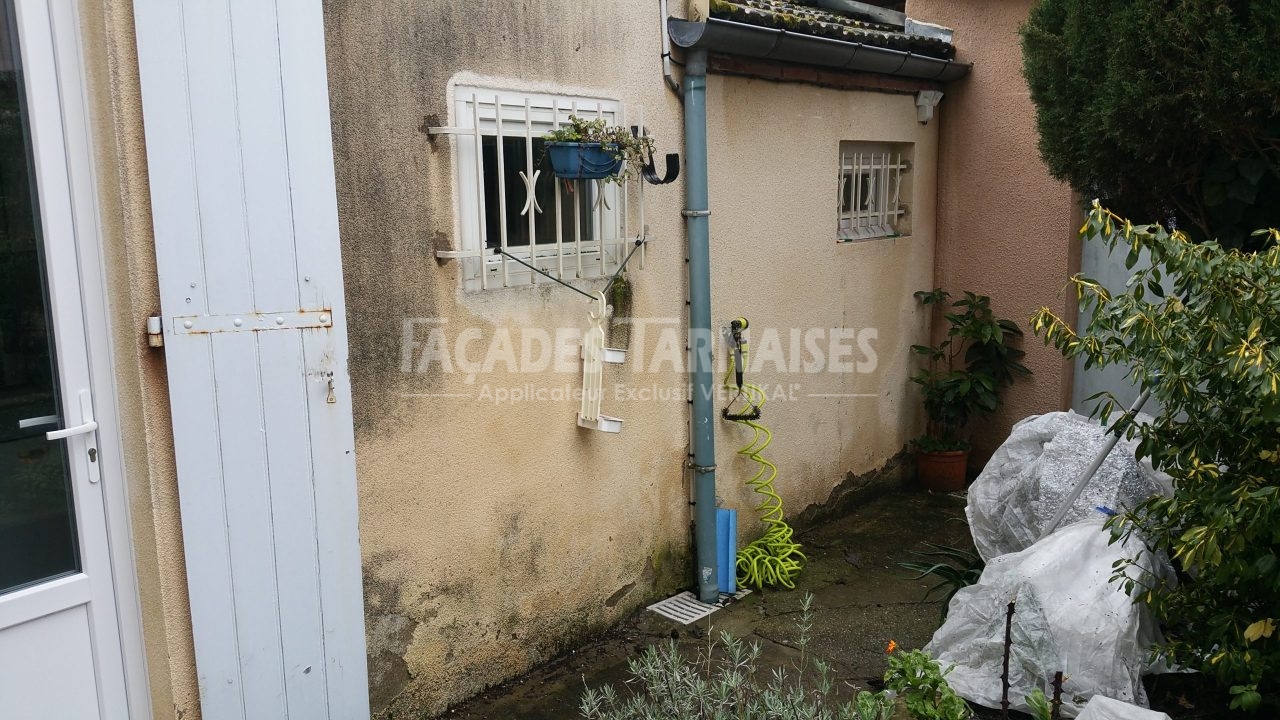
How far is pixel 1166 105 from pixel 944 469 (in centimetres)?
364

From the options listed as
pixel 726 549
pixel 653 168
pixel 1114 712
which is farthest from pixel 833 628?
pixel 653 168

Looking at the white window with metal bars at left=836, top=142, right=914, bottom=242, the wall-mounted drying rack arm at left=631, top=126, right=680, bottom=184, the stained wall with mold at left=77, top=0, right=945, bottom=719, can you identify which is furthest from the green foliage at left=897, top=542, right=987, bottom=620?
the white window with metal bars at left=836, top=142, right=914, bottom=242

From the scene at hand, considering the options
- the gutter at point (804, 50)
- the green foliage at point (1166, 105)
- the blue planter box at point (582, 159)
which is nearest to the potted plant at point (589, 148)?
the blue planter box at point (582, 159)

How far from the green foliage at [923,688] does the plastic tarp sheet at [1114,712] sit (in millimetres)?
627

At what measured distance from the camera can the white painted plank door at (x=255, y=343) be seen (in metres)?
2.87

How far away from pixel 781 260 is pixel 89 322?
13.7 feet

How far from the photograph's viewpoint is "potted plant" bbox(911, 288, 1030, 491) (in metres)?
7.15

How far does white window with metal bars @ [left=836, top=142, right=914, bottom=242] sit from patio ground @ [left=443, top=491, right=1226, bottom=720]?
2.14 metres

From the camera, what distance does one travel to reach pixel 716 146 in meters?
5.49

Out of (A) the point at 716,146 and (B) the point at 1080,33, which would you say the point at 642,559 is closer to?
(A) the point at 716,146

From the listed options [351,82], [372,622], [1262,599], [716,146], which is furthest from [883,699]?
[716,146]

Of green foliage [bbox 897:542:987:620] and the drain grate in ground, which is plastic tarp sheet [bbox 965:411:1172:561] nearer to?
green foliage [bbox 897:542:987:620]

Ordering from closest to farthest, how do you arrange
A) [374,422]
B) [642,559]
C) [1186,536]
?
[1186,536], [374,422], [642,559]

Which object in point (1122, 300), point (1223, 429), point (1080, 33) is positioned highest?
point (1080, 33)
